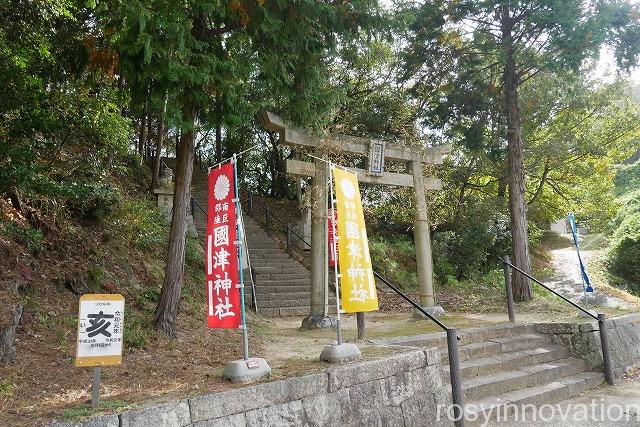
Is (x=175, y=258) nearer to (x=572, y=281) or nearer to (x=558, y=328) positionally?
(x=558, y=328)

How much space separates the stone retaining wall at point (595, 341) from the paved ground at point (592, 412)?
29.3 inches

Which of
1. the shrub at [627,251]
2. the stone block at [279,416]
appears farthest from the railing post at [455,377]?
the shrub at [627,251]

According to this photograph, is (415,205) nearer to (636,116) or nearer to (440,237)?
(440,237)

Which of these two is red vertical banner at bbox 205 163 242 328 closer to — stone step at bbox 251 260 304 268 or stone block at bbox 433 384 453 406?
stone block at bbox 433 384 453 406

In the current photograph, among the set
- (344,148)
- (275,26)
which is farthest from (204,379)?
(344,148)

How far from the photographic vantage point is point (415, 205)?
8914mm

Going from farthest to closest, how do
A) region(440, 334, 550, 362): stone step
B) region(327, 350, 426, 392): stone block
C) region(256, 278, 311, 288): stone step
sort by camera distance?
region(256, 278, 311, 288): stone step → region(440, 334, 550, 362): stone step → region(327, 350, 426, 392): stone block

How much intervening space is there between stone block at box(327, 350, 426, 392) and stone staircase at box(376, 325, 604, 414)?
29.6 inches

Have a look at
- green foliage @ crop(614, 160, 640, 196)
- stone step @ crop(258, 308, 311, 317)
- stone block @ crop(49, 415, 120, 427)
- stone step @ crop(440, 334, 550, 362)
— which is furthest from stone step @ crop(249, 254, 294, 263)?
green foliage @ crop(614, 160, 640, 196)

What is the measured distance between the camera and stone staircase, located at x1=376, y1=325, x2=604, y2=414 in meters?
4.91

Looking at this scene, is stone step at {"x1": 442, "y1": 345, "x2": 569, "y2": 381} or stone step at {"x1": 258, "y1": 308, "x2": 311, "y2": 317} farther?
stone step at {"x1": 258, "y1": 308, "x2": 311, "y2": 317}

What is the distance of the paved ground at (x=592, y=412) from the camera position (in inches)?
175

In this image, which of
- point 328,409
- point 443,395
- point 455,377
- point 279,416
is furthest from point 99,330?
point 443,395

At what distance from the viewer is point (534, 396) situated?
5023 mm
